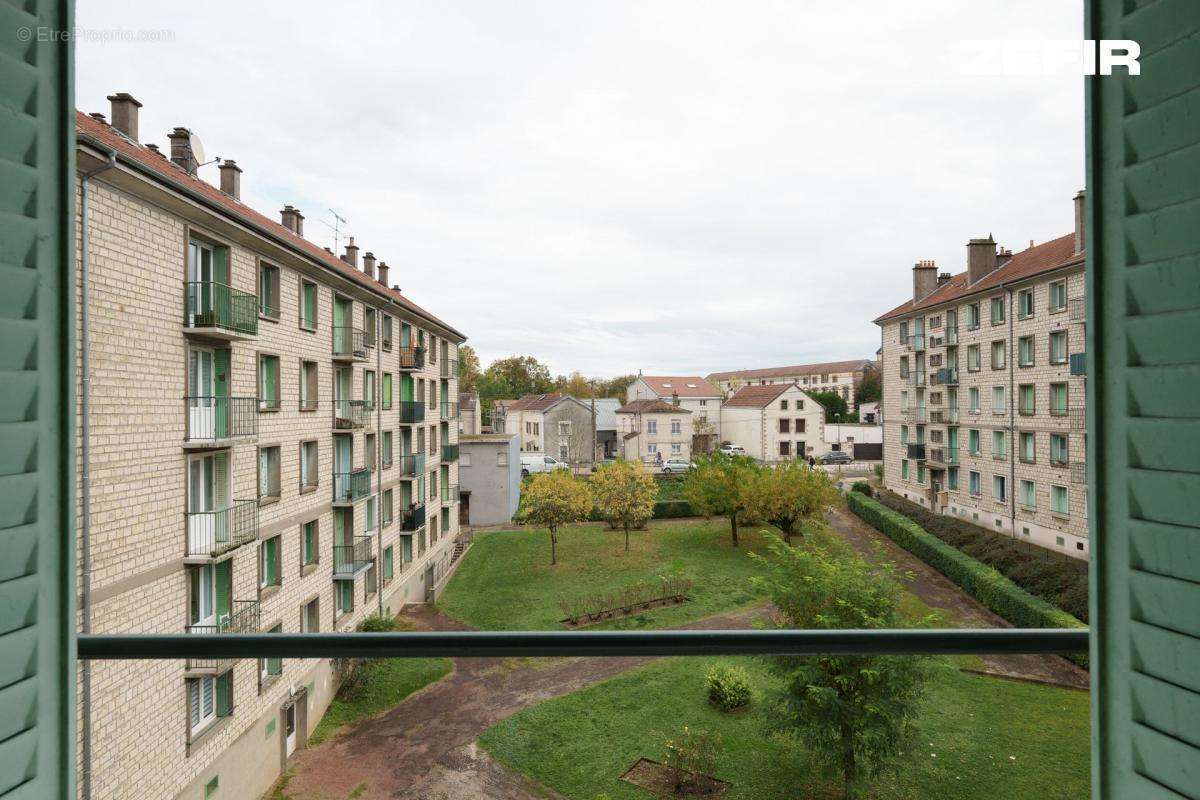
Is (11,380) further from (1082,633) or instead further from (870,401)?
(870,401)

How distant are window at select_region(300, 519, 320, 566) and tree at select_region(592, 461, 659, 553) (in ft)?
30.7

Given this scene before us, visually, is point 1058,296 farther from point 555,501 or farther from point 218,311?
point 218,311

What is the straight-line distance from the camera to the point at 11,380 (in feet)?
2.44

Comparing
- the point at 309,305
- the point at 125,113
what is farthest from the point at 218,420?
the point at 125,113

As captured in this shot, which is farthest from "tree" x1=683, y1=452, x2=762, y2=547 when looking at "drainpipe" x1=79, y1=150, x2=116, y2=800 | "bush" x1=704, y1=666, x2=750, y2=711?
"drainpipe" x1=79, y1=150, x2=116, y2=800

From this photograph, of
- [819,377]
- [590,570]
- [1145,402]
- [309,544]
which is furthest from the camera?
[819,377]

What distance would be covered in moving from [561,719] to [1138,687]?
8335 mm

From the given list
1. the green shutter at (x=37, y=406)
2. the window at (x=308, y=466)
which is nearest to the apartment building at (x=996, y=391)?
the window at (x=308, y=466)

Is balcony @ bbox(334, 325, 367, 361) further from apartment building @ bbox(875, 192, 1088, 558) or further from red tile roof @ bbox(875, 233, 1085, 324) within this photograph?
red tile roof @ bbox(875, 233, 1085, 324)

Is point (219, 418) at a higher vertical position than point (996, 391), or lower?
lower

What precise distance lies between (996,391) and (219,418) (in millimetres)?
17086

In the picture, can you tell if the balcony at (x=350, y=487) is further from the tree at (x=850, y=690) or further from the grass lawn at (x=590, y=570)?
the tree at (x=850, y=690)

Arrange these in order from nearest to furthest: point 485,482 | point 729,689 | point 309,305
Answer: point 729,689, point 309,305, point 485,482

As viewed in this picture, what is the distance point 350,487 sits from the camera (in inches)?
408
